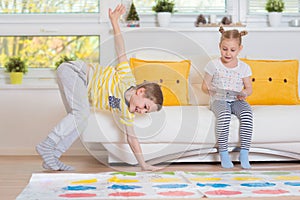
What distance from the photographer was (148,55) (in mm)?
3793

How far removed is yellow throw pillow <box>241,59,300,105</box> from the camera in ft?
12.1

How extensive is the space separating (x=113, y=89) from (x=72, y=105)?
0.27 m

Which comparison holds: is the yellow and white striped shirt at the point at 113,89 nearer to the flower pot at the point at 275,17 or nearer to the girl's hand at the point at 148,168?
the girl's hand at the point at 148,168

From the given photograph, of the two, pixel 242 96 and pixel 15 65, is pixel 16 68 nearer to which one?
Answer: pixel 15 65

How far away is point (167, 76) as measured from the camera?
137 inches

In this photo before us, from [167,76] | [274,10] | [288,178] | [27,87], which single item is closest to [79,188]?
[288,178]

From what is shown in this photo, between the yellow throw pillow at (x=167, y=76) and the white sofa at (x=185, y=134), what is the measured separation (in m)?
0.17

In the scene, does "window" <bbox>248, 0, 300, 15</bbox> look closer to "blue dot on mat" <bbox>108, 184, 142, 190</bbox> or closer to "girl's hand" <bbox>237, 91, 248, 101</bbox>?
"girl's hand" <bbox>237, 91, 248, 101</bbox>

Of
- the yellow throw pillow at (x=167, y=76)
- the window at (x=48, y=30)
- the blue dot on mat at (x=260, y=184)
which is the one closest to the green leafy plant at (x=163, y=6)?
the window at (x=48, y=30)

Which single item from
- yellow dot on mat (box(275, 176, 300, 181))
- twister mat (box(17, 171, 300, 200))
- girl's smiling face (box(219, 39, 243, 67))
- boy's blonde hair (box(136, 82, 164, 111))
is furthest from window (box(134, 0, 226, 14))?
yellow dot on mat (box(275, 176, 300, 181))

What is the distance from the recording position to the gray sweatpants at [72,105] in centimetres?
313

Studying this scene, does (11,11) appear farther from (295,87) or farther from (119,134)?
(295,87)

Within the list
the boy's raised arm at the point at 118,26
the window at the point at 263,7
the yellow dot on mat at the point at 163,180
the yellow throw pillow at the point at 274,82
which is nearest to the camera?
the yellow dot on mat at the point at 163,180

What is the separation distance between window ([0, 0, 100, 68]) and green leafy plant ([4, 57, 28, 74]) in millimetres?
148
